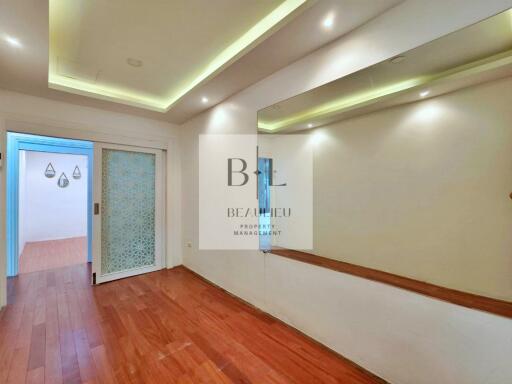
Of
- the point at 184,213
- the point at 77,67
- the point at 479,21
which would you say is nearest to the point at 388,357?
the point at 479,21

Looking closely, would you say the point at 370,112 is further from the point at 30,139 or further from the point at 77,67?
the point at 30,139

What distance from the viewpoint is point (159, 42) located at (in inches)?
81.3

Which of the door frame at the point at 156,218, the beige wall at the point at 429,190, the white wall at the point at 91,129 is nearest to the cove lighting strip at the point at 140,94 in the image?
the white wall at the point at 91,129

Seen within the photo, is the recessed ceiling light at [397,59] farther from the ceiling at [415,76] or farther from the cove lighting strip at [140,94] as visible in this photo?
the cove lighting strip at [140,94]

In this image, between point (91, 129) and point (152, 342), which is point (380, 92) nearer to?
point (152, 342)

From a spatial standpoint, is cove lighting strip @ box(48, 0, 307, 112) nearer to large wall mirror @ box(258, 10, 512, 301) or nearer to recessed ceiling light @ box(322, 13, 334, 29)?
recessed ceiling light @ box(322, 13, 334, 29)

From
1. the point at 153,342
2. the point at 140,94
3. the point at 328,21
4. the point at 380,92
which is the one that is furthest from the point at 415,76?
the point at 140,94

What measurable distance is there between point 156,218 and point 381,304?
341cm

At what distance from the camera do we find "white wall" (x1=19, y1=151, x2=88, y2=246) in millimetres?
5949

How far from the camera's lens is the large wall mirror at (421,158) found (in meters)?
1.58

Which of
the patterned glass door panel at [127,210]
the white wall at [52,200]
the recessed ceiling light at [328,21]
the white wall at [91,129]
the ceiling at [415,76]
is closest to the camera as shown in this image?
the ceiling at [415,76]

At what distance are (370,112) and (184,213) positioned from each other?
3.11m

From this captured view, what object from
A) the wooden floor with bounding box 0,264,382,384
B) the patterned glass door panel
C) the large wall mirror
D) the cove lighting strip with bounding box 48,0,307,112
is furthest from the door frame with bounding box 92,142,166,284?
the large wall mirror

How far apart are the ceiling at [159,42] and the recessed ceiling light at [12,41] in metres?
0.02
